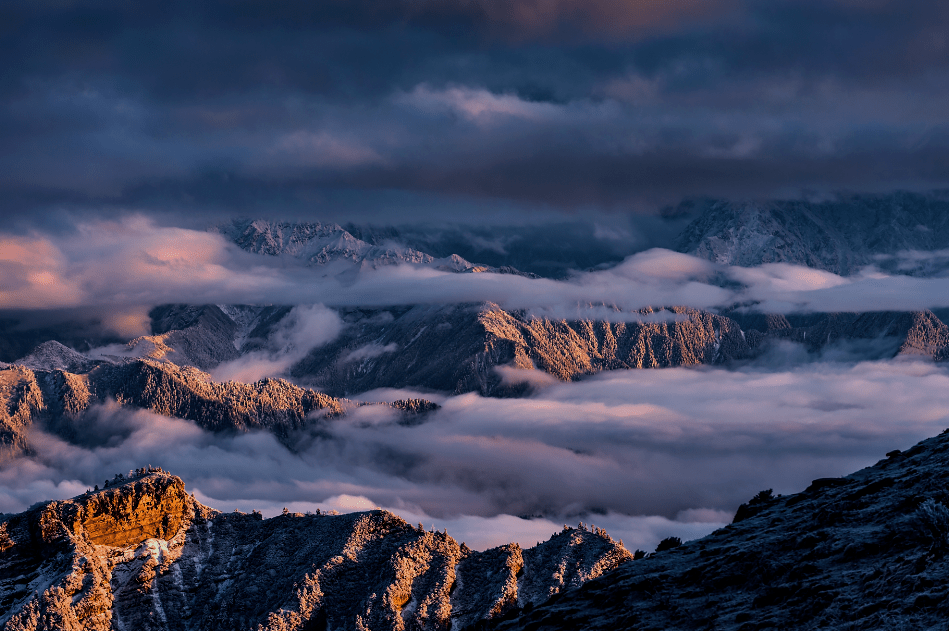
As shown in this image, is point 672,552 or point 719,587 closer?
point 719,587

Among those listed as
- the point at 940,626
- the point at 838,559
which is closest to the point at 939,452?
the point at 838,559

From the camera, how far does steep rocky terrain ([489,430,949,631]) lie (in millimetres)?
61906

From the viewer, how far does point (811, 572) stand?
71.8 meters

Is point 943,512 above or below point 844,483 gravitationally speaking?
below

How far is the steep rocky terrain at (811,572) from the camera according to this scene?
203ft

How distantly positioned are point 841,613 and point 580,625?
2553cm

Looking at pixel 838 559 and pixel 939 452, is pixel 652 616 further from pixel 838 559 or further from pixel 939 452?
pixel 939 452

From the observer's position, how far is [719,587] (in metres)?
78.7

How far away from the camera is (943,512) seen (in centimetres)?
6650

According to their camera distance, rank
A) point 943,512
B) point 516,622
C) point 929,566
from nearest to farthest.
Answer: point 929,566 → point 943,512 → point 516,622

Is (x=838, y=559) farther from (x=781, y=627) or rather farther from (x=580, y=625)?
(x=580, y=625)

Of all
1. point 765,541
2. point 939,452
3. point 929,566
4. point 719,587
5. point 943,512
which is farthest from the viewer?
point 939,452

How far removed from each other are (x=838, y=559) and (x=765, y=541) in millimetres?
13259

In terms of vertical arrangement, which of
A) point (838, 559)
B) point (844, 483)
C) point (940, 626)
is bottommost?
point (940, 626)
